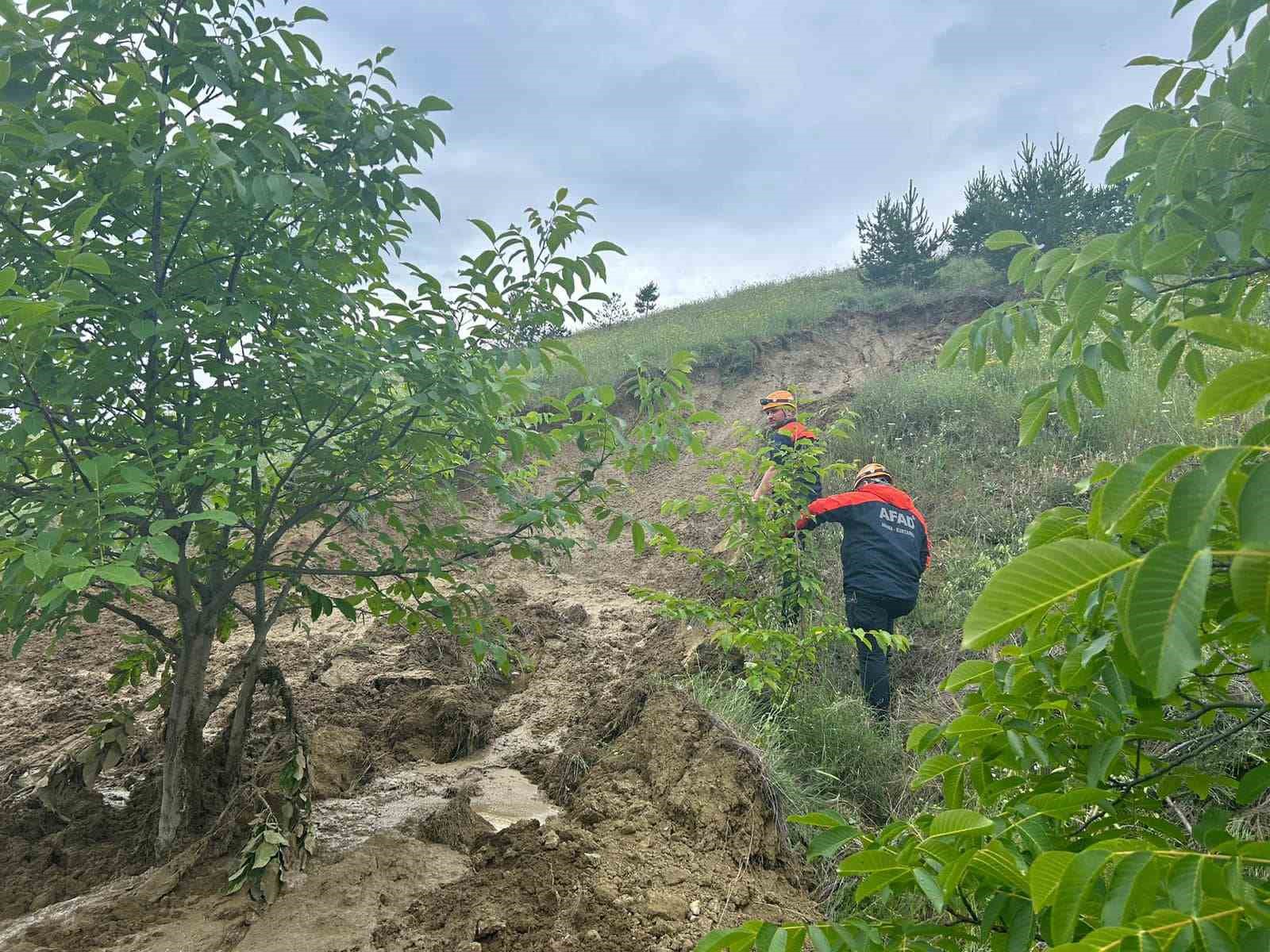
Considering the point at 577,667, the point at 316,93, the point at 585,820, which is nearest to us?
the point at 316,93

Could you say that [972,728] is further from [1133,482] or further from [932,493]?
[932,493]

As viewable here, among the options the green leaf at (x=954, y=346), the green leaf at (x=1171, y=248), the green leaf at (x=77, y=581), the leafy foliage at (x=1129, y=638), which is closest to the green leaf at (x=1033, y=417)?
the leafy foliage at (x=1129, y=638)

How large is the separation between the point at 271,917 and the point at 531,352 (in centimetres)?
223

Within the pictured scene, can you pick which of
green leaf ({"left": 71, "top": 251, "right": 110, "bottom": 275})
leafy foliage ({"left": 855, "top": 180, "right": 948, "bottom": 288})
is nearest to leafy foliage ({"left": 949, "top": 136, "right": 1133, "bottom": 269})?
leafy foliage ({"left": 855, "top": 180, "right": 948, "bottom": 288})

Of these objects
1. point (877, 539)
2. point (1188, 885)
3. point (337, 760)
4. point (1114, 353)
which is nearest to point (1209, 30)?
point (1114, 353)

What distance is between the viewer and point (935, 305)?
Result: 15.2m

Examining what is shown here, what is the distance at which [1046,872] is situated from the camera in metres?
0.79

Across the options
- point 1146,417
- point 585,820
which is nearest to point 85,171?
point 585,820

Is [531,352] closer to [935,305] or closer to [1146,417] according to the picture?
[1146,417]

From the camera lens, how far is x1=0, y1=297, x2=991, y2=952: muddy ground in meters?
2.47

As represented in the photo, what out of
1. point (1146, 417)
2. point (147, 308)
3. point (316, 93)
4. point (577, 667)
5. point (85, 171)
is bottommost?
point (577, 667)

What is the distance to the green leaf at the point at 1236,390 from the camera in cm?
65

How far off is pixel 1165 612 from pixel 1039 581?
0.10 m

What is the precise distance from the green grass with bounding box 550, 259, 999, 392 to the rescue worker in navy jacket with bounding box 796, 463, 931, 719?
7925 millimetres
